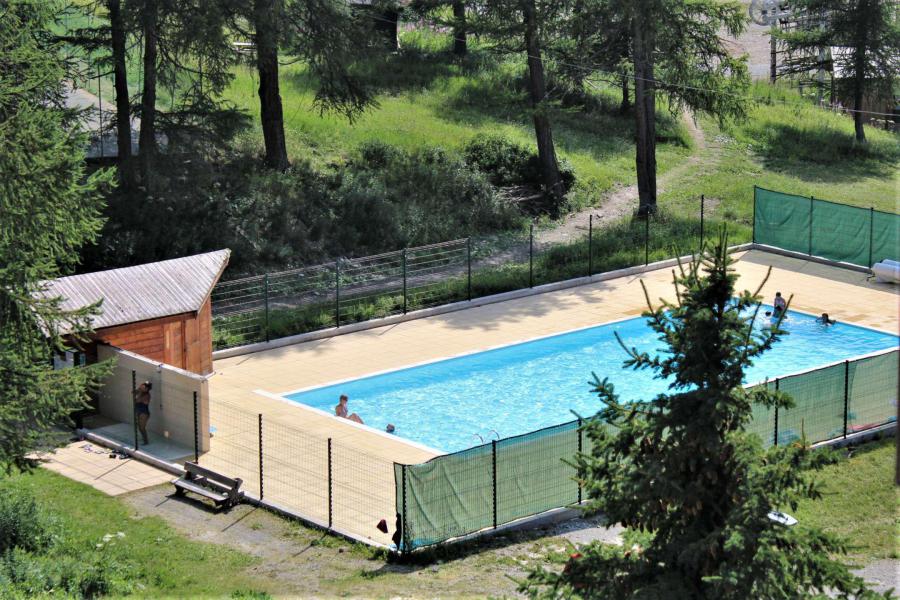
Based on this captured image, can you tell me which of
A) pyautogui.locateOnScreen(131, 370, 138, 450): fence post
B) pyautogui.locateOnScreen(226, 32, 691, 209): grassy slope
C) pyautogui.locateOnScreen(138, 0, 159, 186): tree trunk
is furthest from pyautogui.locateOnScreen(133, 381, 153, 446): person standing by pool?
pyautogui.locateOnScreen(226, 32, 691, 209): grassy slope

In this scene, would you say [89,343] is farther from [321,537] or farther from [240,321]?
[321,537]

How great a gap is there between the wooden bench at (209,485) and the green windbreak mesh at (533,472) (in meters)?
4.49

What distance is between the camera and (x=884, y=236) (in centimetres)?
3591

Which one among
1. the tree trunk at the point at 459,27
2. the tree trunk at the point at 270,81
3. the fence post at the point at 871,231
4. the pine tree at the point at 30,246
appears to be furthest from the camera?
the tree trunk at the point at 459,27

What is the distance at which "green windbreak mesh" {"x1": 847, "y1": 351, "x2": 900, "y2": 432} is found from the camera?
24.2 metres

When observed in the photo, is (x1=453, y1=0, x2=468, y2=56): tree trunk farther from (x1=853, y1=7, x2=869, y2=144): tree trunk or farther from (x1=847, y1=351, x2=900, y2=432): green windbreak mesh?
(x1=847, y1=351, x2=900, y2=432): green windbreak mesh

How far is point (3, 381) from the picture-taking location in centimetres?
1986

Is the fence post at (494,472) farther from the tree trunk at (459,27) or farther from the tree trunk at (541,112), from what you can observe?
the tree trunk at (459,27)

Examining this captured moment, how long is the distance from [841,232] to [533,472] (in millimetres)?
19222

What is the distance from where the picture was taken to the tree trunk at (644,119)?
4031 cm

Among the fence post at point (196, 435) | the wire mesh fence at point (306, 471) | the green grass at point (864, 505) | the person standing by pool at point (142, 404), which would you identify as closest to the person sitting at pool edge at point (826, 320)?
the green grass at point (864, 505)

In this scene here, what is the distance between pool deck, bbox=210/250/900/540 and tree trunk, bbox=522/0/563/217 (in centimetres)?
705

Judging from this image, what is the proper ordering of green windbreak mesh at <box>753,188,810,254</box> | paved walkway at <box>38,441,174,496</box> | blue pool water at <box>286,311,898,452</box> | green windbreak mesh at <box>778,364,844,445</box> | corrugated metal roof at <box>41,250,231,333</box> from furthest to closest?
green windbreak mesh at <box>753,188,810,254</box> → blue pool water at <box>286,311,898,452</box> → corrugated metal roof at <box>41,250,231,333</box> → green windbreak mesh at <box>778,364,844,445</box> → paved walkway at <box>38,441,174,496</box>

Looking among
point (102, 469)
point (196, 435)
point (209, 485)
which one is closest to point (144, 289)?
point (196, 435)
